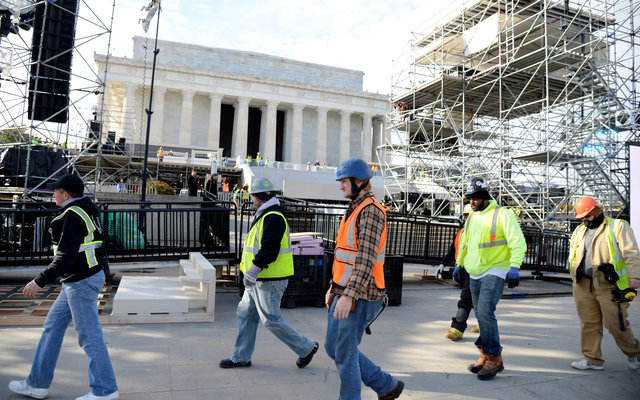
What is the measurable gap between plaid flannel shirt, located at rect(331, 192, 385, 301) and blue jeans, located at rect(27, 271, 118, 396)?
2.03 meters

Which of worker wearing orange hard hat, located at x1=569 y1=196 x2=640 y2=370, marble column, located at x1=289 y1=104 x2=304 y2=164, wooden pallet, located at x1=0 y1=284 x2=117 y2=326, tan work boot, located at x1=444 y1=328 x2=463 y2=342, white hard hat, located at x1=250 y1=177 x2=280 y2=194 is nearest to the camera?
white hard hat, located at x1=250 y1=177 x2=280 y2=194

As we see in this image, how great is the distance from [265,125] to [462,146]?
3768cm

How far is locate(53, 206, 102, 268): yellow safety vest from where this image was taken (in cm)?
360

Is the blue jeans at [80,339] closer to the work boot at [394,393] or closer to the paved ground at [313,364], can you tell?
the paved ground at [313,364]

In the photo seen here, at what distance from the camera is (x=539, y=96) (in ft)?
80.5

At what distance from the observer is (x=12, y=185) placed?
13.7 meters

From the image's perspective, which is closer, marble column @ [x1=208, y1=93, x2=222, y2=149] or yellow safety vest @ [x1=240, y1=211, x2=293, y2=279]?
yellow safety vest @ [x1=240, y1=211, x2=293, y2=279]

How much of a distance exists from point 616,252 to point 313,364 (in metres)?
3.55

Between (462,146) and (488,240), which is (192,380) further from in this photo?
(462,146)

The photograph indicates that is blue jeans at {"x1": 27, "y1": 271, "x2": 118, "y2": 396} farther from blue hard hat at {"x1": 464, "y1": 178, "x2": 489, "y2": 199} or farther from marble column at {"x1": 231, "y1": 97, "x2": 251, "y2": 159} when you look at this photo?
marble column at {"x1": 231, "y1": 97, "x2": 251, "y2": 159}

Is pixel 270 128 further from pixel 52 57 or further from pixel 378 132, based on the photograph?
pixel 52 57

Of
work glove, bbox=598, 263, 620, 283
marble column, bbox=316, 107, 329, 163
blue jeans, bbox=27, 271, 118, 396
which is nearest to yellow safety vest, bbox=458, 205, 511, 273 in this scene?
work glove, bbox=598, 263, 620, 283

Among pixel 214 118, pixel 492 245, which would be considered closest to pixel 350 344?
pixel 492 245

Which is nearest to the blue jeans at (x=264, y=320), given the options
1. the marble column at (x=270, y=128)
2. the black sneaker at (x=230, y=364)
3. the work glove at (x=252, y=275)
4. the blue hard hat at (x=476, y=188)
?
the black sneaker at (x=230, y=364)
